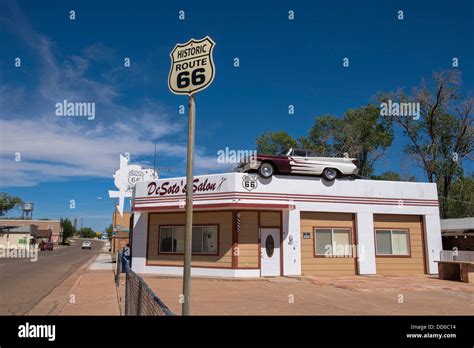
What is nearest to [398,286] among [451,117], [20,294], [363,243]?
[363,243]

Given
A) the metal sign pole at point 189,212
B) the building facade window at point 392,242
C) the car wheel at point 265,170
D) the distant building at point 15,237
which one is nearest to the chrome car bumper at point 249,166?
the car wheel at point 265,170

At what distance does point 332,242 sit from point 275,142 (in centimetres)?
3078

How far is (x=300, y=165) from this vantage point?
19.2m

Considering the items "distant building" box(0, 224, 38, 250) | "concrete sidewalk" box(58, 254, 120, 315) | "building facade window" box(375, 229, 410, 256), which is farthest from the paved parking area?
"distant building" box(0, 224, 38, 250)

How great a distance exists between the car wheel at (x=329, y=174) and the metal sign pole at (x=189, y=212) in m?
14.5

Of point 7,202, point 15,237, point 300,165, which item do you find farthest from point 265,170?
point 7,202

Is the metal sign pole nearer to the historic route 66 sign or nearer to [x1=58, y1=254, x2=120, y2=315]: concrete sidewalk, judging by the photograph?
[x1=58, y1=254, x2=120, y2=315]: concrete sidewalk

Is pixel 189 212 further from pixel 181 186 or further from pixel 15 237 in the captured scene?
pixel 15 237

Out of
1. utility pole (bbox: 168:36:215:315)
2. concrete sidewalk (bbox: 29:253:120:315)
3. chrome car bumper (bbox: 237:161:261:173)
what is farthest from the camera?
chrome car bumper (bbox: 237:161:261:173)

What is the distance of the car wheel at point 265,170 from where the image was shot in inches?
726

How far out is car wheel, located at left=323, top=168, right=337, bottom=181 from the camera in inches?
761
